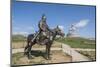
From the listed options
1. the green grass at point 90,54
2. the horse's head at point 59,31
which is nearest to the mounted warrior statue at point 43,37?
the horse's head at point 59,31

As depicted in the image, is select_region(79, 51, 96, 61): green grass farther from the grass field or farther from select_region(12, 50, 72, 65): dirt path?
select_region(12, 50, 72, 65): dirt path

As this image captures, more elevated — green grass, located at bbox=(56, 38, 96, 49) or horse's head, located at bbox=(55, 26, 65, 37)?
horse's head, located at bbox=(55, 26, 65, 37)

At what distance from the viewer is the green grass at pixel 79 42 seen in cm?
268

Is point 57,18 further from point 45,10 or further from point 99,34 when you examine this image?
point 99,34

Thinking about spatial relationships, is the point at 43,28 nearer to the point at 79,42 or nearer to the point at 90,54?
the point at 79,42

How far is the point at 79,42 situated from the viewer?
2748 millimetres

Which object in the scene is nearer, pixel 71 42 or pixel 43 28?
pixel 43 28

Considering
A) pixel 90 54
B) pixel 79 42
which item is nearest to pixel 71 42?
pixel 79 42

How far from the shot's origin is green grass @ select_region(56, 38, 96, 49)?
2.68 m

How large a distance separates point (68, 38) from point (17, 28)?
2.15 feet

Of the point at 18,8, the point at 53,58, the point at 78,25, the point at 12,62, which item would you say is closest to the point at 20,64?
Answer: the point at 12,62

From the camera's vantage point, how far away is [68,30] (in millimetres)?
2680

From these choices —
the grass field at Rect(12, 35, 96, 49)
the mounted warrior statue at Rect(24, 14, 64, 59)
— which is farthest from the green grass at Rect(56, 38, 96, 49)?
the mounted warrior statue at Rect(24, 14, 64, 59)

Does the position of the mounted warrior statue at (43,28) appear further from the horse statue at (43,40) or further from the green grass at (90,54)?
the green grass at (90,54)
